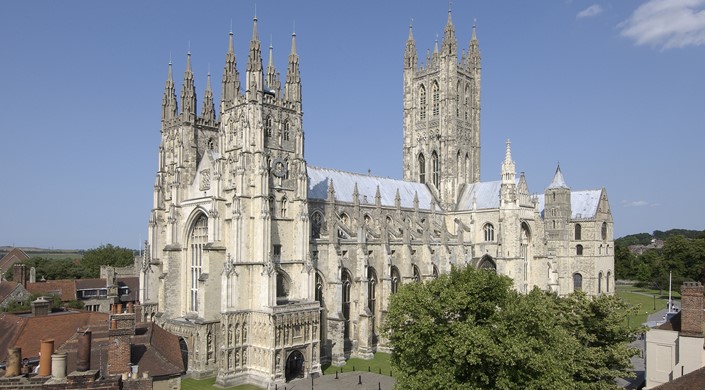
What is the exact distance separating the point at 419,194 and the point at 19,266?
47.7m

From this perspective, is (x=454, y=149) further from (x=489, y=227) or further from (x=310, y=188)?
(x=310, y=188)

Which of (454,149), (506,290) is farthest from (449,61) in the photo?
(506,290)

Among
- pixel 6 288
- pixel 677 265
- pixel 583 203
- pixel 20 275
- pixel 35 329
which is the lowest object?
pixel 677 265

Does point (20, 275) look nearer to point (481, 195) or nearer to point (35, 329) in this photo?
point (35, 329)

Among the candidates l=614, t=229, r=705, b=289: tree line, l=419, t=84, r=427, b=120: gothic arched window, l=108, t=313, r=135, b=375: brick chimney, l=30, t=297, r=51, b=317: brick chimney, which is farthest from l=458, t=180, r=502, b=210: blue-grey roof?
l=614, t=229, r=705, b=289: tree line

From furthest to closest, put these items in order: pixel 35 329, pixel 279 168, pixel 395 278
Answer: pixel 395 278 < pixel 279 168 < pixel 35 329

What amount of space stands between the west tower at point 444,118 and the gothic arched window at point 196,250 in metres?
31.4

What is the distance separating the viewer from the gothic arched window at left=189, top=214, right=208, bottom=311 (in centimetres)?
4872

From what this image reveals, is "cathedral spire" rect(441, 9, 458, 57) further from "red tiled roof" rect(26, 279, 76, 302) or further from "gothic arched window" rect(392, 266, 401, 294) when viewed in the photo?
"red tiled roof" rect(26, 279, 76, 302)

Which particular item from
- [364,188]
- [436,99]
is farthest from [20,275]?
[436,99]

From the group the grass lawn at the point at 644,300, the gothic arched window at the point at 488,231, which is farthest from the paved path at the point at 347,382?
the grass lawn at the point at 644,300

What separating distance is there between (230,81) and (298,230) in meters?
14.8

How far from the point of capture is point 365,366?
46.2m

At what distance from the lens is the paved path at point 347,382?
39.8 meters
